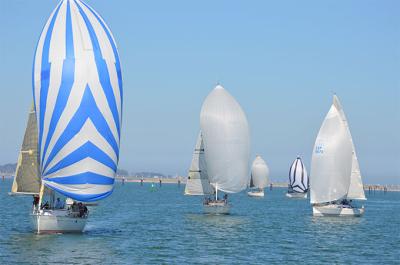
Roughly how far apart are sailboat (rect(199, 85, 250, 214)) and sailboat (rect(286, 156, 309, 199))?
70.9m

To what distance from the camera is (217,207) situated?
72.9m

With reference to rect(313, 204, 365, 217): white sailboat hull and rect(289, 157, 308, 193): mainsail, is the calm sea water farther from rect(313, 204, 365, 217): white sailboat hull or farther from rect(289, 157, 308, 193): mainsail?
rect(289, 157, 308, 193): mainsail

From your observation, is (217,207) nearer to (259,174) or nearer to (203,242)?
(203,242)

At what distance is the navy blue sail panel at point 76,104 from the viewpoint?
45312 mm

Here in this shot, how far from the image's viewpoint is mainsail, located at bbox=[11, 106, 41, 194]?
168ft

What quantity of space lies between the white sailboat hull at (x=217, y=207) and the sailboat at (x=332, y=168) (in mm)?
9286

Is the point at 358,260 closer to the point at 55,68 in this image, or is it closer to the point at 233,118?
the point at 55,68

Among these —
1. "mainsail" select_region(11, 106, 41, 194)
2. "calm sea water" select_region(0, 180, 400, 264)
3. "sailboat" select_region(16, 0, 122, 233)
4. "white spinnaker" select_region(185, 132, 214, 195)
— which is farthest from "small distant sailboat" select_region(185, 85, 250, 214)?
"sailboat" select_region(16, 0, 122, 233)

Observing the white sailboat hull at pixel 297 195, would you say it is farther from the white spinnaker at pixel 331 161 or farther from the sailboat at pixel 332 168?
the white spinnaker at pixel 331 161

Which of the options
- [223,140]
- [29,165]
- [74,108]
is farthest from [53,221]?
[223,140]

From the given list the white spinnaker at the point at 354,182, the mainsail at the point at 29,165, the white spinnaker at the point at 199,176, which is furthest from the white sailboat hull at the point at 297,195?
the mainsail at the point at 29,165

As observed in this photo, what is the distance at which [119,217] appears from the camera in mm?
71438

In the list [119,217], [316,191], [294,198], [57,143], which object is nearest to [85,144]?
[57,143]

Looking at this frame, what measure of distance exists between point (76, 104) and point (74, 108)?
26cm
